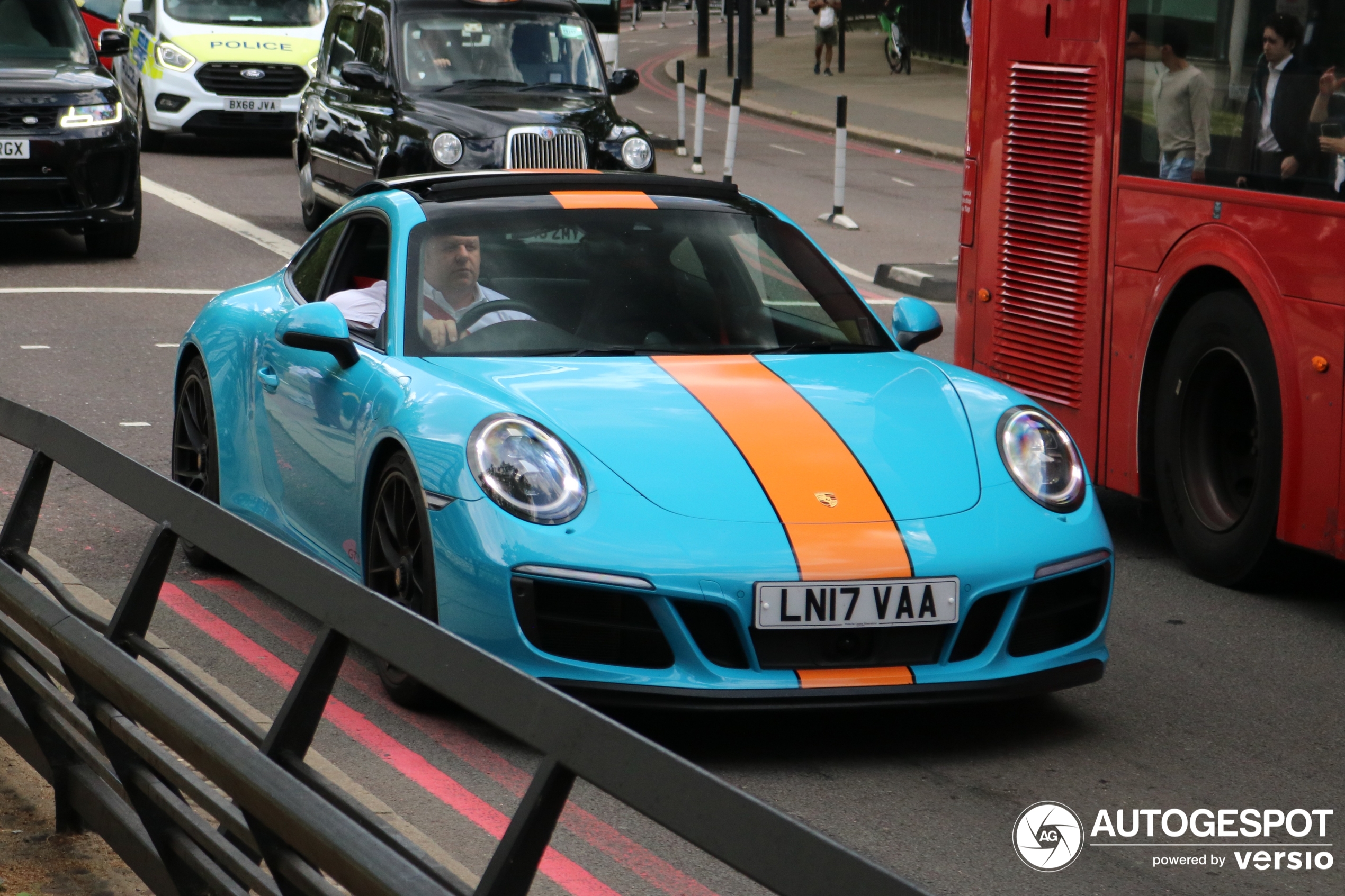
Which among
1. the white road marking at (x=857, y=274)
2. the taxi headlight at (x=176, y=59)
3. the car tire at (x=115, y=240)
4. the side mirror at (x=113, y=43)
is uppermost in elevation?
the side mirror at (x=113, y=43)

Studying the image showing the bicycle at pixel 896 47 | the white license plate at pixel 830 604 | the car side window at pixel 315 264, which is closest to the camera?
the white license plate at pixel 830 604

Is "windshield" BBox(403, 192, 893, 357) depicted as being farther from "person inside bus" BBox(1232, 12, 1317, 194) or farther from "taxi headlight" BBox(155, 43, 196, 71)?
"taxi headlight" BBox(155, 43, 196, 71)

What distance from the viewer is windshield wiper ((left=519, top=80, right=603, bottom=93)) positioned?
15031mm

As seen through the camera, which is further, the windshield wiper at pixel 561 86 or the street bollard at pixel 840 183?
the street bollard at pixel 840 183

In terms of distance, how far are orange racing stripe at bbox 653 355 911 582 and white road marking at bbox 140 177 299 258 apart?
9246 millimetres

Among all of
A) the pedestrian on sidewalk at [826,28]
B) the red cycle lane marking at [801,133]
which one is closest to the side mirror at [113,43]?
the red cycle lane marking at [801,133]

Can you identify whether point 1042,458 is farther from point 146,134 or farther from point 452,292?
point 146,134

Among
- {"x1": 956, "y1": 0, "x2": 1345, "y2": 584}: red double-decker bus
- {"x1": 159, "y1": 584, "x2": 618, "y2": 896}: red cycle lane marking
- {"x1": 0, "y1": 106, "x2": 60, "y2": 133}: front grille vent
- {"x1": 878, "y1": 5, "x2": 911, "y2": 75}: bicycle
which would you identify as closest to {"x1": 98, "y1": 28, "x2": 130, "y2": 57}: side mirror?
{"x1": 0, "y1": 106, "x2": 60, "y2": 133}: front grille vent

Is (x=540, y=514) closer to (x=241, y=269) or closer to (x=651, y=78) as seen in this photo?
(x=241, y=269)

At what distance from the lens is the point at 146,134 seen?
2172cm

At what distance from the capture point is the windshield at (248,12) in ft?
71.7

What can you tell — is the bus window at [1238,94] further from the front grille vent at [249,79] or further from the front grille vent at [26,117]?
the front grille vent at [249,79]

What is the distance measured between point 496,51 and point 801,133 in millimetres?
15686
